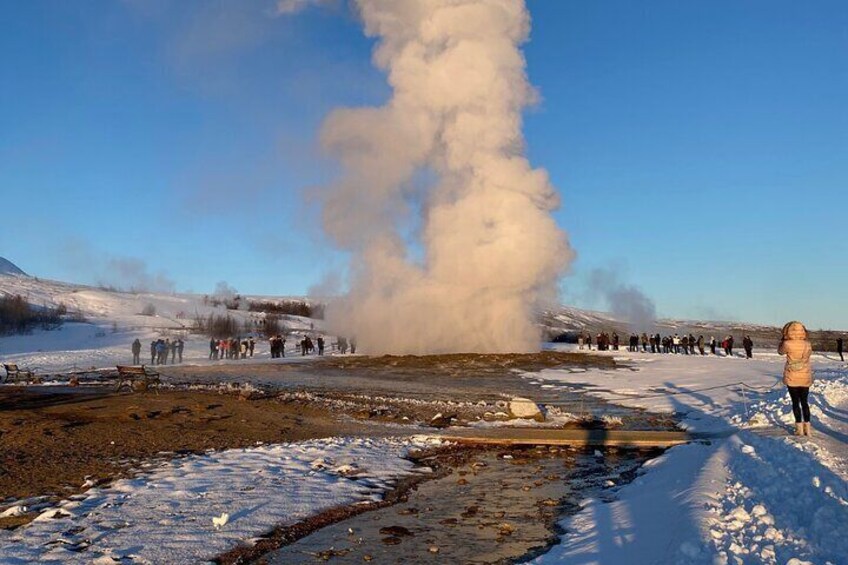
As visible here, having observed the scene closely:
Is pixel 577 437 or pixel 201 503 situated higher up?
pixel 577 437

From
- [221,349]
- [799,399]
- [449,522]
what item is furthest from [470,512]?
[221,349]

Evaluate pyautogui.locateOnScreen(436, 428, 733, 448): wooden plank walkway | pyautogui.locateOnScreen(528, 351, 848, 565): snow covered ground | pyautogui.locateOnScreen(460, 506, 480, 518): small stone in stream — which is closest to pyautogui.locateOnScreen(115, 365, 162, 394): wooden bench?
pyautogui.locateOnScreen(436, 428, 733, 448): wooden plank walkway

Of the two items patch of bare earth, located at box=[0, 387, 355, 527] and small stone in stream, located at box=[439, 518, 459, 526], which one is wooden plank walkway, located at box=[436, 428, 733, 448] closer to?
patch of bare earth, located at box=[0, 387, 355, 527]

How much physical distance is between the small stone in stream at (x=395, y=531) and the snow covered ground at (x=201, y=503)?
120 cm

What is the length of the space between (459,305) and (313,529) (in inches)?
1885

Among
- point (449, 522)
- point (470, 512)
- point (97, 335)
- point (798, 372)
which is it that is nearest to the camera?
point (449, 522)

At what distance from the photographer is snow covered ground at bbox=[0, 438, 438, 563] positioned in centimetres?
753

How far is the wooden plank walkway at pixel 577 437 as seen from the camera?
14.4 metres

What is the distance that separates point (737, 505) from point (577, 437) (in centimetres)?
796

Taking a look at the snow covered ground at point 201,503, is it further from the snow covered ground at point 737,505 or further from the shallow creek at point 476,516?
the snow covered ground at point 737,505

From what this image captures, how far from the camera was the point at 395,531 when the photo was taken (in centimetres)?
873

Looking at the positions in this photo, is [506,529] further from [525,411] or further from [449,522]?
[525,411]

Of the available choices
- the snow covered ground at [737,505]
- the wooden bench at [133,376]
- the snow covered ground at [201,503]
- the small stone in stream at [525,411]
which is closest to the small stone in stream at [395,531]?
the snow covered ground at [201,503]

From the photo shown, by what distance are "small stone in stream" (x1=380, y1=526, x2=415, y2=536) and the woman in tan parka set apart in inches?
266
